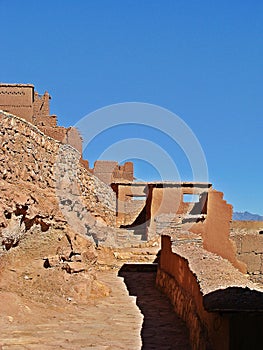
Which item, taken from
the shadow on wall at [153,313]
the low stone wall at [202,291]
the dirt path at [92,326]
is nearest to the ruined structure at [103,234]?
the low stone wall at [202,291]

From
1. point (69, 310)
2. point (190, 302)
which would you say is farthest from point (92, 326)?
point (190, 302)

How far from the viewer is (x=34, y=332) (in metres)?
6.78

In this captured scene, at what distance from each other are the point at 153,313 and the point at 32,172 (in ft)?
12.3

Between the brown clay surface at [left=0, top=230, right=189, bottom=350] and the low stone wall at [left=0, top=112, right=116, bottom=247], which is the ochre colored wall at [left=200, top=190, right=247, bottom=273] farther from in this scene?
the low stone wall at [left=0, top=112, right=116, bottom=247]

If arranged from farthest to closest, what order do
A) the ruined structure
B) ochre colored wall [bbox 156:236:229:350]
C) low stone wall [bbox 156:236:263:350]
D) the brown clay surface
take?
1. the brown clay surface
2. the ruined structure
3. ochre colored wall [bbox 156:236:229:350]
4. low stone wall [bbox 156:236:263:350]

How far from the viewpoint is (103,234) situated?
622 inches

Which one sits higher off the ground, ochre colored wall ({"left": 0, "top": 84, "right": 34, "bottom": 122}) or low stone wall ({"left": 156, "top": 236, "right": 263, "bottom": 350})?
ochre colored wall ({"left": 0, "top": 84, "right": 34, "bottom": 122})

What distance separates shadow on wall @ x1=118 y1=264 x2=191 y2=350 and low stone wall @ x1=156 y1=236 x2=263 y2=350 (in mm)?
175

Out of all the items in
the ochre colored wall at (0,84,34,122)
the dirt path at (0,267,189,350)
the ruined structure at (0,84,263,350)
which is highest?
the ochre colored wall at (0,84,34,122)

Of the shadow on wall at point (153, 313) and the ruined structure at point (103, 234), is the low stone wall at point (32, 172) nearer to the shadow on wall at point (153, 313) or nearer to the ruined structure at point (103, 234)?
the ruined structure at point (103, 234)

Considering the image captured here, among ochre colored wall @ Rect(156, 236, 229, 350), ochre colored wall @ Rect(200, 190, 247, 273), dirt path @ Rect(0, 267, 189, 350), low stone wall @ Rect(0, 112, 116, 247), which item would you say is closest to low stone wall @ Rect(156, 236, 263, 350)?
ochre colored wall @ Rect(156, 236, 229, 350)

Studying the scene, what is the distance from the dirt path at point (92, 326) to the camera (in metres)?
6.44

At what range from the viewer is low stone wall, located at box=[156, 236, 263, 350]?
4.88m

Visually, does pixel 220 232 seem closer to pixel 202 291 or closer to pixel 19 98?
pixel 202 291
